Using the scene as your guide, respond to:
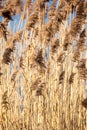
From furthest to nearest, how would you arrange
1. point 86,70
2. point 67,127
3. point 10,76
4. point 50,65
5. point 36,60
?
point 10,76
point 50,65
point 67,127
point 36,60
point 86,70

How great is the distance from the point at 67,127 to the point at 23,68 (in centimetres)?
76

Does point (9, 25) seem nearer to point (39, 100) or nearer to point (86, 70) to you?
point (39, 100)

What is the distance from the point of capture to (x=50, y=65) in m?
4.25

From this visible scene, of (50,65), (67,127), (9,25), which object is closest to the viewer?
(67,127)

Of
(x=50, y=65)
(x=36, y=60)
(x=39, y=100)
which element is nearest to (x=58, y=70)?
(x=50, y=65)

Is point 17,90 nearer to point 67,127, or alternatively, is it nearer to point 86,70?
point 67,127

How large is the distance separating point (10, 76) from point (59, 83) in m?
0.81

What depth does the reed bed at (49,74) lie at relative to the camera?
3947 mm

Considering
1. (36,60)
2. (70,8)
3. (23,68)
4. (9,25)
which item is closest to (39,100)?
(23,68)

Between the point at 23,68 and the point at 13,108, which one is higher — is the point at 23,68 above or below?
above

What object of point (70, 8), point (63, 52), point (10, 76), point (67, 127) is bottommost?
point (67, 127)

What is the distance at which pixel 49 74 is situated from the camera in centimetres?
420

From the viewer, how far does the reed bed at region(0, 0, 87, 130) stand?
3947mm

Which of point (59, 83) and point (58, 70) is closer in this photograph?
point (59, 83)
